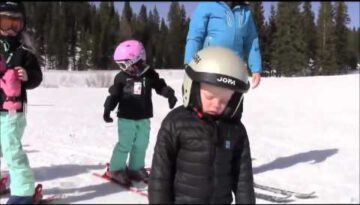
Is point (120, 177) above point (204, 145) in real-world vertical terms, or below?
below

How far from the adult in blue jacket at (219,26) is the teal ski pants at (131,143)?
42.4 inches

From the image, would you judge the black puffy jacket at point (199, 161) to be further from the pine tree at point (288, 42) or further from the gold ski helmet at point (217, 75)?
the pine tree at point (288, 42)

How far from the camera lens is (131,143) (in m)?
6.21

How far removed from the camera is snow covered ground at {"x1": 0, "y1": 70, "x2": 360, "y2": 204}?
252 inches

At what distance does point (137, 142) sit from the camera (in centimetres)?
626

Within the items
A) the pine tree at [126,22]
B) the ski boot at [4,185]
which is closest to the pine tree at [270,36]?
the pine tree at [126,22]

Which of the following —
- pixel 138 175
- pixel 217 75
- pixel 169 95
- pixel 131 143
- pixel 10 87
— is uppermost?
pixel 217 75

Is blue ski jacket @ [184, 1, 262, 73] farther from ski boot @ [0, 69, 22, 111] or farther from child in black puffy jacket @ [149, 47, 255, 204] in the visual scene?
child in black puffy jacket @ [149, 47, 255, 204]

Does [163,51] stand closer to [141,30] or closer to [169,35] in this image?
[169,35]

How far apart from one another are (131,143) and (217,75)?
337 centimetres

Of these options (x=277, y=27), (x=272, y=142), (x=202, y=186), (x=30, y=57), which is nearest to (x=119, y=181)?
(x=30, y=57)

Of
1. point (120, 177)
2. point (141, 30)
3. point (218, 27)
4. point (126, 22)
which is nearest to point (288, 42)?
point (141, 30)

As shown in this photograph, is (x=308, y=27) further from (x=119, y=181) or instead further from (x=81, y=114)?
(x=119, y=181)

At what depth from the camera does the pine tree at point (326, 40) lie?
45763 mm
